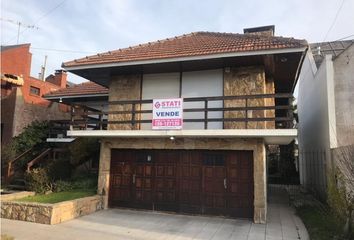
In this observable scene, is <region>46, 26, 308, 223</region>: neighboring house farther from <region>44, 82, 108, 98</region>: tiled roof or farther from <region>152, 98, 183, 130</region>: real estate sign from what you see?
<region>44, 82, 108, 98</region>: tiled roof

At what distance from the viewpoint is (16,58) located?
26656 millimetres

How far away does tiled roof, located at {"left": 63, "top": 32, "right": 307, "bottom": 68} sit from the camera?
35.8 ft

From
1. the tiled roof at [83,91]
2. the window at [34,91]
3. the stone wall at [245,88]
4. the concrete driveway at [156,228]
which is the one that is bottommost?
the concrete driveway at [156,228]

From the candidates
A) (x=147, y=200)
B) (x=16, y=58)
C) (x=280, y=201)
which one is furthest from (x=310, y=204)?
(x=16, y=58)

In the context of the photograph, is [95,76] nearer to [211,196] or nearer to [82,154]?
[82,154]

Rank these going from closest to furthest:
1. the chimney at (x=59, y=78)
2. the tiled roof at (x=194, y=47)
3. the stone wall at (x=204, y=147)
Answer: the stone wall at (x=204, y=147) → the tiled roof at (x=194, y=47) → the chimney at (x=59, y=78)

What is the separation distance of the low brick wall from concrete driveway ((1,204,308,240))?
27 centimetres

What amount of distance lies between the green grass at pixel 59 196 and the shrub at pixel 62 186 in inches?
19.1

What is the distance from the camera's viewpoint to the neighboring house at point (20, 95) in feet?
66.8

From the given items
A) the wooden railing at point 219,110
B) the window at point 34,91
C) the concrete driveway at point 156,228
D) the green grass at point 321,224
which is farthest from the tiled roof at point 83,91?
the green grass at point 321,224

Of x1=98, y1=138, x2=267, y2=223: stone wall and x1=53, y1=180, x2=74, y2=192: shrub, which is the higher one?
x1=98, y1=138, x2=267, y2=223: stone wall

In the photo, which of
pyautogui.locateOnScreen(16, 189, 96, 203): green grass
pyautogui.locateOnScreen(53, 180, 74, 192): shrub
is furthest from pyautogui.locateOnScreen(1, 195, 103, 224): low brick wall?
pyautogui.locateOnScreen(53, 180, 74, 192): shrub

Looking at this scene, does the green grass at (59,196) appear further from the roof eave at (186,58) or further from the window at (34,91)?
the window at (34,91)

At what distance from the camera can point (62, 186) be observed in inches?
545
